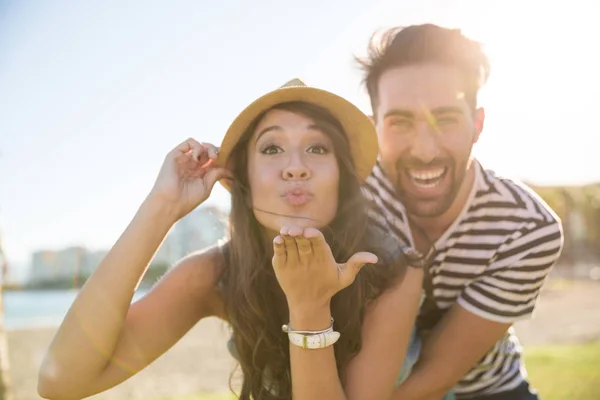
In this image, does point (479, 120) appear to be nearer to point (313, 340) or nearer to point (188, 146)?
point (188, 146)

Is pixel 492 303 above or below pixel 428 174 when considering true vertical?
below

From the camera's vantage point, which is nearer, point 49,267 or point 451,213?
point 451,213

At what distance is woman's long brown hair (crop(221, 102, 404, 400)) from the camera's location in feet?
→ 10.2

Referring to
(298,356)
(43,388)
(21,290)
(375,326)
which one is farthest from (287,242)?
(21,290)

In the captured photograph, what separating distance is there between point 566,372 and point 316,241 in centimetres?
670

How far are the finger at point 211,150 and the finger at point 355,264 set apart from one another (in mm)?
1129

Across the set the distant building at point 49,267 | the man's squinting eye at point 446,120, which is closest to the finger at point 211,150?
the man's squinting eye at point 446,120

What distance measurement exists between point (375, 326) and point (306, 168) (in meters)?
0.87

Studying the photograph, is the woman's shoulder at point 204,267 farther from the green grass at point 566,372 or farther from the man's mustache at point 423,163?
the green grass at point 566,372

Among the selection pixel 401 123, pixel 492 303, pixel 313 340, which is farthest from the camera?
pixel 401 123

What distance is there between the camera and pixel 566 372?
25.5 feet

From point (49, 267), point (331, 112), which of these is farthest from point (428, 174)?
point (49, 267)

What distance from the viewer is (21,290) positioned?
65.2 meters

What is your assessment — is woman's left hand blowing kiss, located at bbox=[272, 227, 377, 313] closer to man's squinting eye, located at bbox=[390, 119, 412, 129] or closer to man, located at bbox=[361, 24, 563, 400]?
man, located at bbox=[361, 24, 563, 400]
